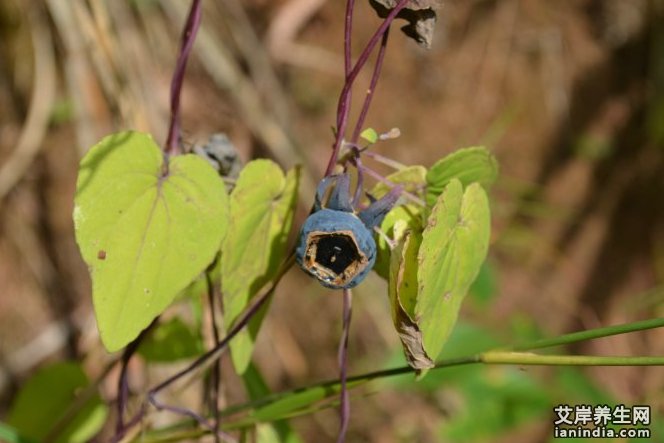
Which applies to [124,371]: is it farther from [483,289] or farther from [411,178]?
[483,289]

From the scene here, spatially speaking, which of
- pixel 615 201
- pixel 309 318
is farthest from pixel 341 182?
pixel 615 201

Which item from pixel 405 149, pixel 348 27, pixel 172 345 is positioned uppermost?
pixel 405 149

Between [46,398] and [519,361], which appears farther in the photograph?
[46,398]

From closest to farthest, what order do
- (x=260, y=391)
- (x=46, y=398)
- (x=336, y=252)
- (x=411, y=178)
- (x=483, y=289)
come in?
(x=336, y=252) → (x=411, y=178) → (x=260, y=391) → (x=46, y=398) → (x=483, y=289)

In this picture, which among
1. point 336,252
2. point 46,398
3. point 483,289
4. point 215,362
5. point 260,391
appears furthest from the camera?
point 483,289

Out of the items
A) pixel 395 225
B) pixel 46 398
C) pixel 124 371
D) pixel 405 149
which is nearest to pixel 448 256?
pixel 395 225

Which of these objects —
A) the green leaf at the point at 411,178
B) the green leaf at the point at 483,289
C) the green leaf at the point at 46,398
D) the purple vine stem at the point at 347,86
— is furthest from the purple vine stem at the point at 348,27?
the green leaf at the point at 483,289
